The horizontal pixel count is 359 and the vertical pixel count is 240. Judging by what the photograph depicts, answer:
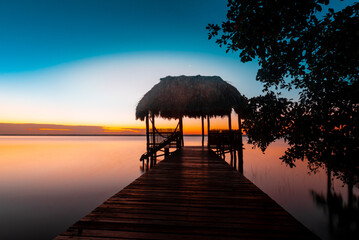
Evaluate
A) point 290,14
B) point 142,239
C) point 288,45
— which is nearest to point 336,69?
point 288,45

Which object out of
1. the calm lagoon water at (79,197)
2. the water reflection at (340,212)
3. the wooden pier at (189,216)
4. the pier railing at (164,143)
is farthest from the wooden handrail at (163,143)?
the wooden pier at (189,216)

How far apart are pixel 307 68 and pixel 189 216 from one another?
394 centimetres

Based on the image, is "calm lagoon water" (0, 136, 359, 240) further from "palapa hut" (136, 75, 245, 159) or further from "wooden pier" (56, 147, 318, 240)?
"palapa hut" (136, 75, 245, 159)

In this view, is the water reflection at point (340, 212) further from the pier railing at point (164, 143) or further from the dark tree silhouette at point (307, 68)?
the pier railing at point (164, 143)

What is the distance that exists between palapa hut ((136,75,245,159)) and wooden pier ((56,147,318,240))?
6775 millimetres

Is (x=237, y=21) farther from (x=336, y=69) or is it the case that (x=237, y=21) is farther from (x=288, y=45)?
(x=336, y=69)

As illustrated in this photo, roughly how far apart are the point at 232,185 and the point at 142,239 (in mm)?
2732

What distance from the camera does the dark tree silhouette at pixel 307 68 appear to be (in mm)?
2941

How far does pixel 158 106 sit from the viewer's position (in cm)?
1092

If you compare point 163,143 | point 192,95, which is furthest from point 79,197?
point 192,95

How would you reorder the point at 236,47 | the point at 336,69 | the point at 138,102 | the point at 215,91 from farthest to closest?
the point at 138,102
the point at 215,91
the point at 336,69
the point at 236,47

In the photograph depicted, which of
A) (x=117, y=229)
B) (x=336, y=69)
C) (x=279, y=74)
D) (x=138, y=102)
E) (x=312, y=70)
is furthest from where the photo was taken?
(x=138, y=102)

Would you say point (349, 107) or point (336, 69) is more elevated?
point (336, 69)

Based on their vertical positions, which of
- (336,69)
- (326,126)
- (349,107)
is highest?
(336,69)
